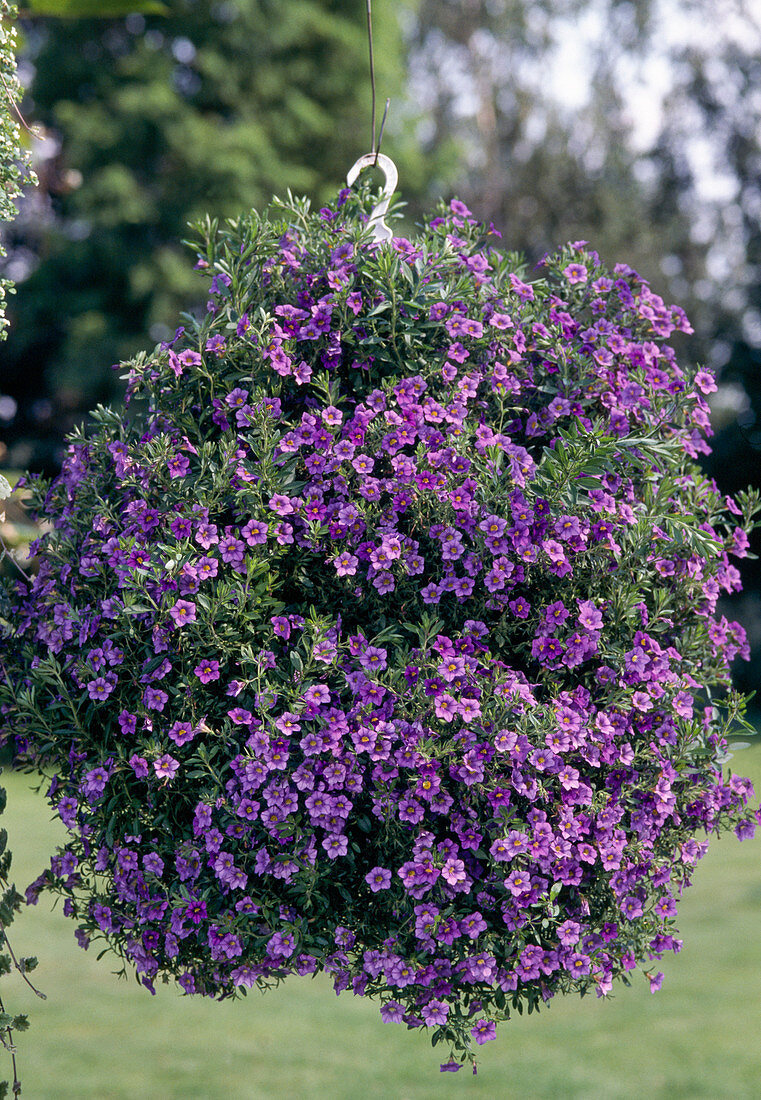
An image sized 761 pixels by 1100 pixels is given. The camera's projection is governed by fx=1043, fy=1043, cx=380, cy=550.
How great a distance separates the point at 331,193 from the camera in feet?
49.4

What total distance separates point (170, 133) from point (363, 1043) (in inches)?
508

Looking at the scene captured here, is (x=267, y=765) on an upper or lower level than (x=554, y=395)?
lower

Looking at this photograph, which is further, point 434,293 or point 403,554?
point 434,293

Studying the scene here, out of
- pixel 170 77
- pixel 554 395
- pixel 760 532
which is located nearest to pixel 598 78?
pixel 170 77

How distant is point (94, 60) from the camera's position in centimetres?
1581

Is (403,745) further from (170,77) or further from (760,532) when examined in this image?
(170,77)

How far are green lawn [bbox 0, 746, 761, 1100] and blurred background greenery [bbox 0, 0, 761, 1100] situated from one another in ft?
0.07

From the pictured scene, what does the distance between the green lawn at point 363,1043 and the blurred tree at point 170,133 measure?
10.5m

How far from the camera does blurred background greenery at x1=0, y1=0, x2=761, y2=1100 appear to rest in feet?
16.5

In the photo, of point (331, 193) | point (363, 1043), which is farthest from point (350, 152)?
point (363, 1043)

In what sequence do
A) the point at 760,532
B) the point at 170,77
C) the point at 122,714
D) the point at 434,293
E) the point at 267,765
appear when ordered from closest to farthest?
1. the point at 267,765
2. the point at 122,714
3. the point at 434,293
4. the point at 760,532
5. the point at 170,77

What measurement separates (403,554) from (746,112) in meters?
18.0

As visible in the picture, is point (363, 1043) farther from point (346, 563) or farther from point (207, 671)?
A: point (346, 563)

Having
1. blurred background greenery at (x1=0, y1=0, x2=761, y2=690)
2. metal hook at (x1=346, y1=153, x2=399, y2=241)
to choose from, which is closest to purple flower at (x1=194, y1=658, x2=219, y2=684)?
metal hook at (x1=346, y1=153, x2=399, y2=241)
